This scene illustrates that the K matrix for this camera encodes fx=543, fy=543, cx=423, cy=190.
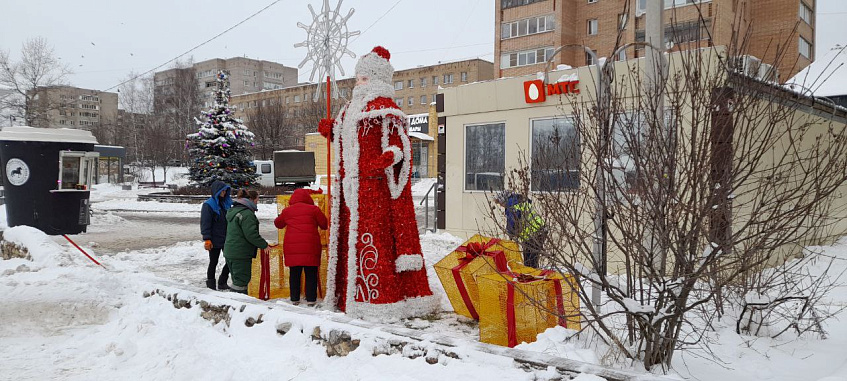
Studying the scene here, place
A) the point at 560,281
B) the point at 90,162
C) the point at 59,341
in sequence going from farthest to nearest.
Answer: the point at 90,162, the point at 59,341, the point at 560,281

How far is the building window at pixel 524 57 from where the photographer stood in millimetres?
35469

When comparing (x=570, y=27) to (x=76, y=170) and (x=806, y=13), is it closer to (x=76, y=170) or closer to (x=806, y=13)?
(x=806, y=13)

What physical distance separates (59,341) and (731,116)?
20.0 ft

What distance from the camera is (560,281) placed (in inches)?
173

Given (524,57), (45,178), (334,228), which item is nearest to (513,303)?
(334,228)

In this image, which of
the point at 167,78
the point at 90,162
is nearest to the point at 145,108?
the point at 167,78

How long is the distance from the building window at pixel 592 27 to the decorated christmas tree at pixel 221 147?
75.1 ft

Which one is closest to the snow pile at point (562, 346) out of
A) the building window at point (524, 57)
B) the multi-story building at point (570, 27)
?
the multi-story building at point (570, 27)

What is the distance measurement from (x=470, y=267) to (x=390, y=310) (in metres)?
0.93

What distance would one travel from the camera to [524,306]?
4336 millimetres

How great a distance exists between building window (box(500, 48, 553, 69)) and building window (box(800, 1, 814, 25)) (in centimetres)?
1434

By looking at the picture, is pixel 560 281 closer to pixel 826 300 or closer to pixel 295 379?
pixel 295 379

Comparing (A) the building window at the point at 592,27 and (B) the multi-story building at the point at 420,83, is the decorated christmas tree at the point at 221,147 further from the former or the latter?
(A) the building window at the point at 592,27

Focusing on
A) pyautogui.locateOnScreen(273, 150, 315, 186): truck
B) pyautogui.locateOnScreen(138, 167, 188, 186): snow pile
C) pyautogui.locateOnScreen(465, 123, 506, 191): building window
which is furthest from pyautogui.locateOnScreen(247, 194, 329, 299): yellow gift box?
pyautogui.locateOnScreen(138, 167, 188, 186): snow pile
